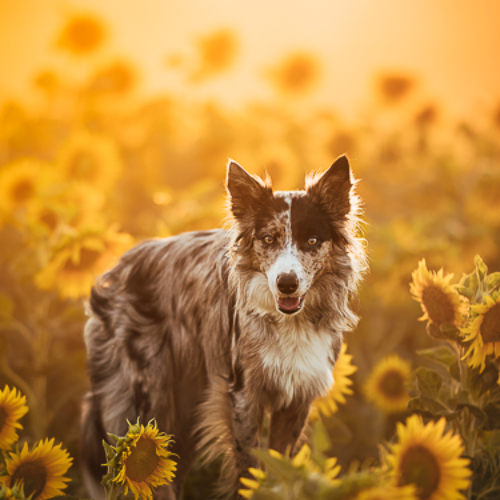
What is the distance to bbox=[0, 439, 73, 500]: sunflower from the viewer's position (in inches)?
86.4

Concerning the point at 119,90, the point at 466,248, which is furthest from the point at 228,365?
the point at 119,90

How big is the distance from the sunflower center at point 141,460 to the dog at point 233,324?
3.62 feet

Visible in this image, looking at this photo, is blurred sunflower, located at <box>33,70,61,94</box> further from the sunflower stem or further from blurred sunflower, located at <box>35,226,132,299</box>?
the sunflower stem

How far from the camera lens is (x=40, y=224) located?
14.2 feet

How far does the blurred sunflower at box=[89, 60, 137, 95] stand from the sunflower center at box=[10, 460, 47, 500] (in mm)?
5385

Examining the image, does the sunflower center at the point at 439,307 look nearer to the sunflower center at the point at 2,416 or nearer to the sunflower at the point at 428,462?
the sunflower at the point at 428,462

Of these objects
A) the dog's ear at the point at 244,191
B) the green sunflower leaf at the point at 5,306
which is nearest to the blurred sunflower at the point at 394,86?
the dog's ear at the point at 244,191

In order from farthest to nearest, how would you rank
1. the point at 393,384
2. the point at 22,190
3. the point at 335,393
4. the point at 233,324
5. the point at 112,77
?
the point at 112,77 < the point at 22,190 < the point at 393,384 < the point at 335,393 < the point at 233,324

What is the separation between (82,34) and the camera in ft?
20.8

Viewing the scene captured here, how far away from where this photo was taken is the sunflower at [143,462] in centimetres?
206

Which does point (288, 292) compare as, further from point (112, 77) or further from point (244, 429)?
Result: point (112, 77)

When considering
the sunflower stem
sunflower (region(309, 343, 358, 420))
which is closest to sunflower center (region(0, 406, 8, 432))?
the sunflower stem

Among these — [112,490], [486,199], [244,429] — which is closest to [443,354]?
[244,429]

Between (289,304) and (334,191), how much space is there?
719mm
